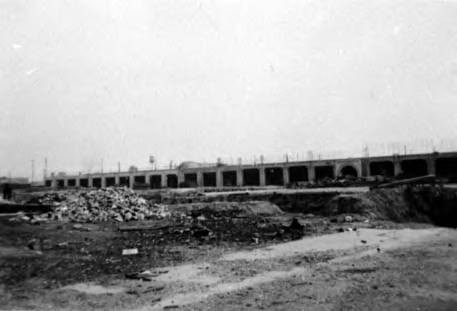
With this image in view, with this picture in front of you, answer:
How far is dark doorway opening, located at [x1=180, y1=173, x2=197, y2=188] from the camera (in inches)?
2252

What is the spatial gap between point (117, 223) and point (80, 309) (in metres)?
12.2

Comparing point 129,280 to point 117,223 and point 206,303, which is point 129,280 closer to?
point 206,303

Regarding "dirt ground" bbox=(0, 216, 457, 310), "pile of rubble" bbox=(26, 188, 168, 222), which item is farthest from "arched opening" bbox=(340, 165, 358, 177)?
"dirt ground" bbox=(0, 216, 457, 310)

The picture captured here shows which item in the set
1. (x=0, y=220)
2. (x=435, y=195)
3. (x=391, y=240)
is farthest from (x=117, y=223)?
(x=435, y=195)

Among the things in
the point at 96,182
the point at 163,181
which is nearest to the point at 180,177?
the point at 163,181

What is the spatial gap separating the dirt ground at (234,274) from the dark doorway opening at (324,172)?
33.2m

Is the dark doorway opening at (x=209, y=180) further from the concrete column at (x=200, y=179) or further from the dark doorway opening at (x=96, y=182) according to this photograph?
the dark doorway opening at (x=96, y=182)

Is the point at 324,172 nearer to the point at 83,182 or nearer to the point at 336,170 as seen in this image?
the point at 336,170

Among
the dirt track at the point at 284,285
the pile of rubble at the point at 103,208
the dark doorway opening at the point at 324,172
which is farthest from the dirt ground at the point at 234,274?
the dark doorway opening at the point at 324,172

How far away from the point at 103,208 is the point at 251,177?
3462cm

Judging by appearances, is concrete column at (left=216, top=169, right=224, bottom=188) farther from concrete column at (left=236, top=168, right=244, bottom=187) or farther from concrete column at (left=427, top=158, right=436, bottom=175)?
concrete column at (left=427, top=158, right=436, bottom=175)

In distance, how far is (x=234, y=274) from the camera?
8.37m

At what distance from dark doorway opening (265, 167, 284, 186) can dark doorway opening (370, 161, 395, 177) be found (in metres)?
11.8

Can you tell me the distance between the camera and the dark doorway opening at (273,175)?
50550 millimetres
